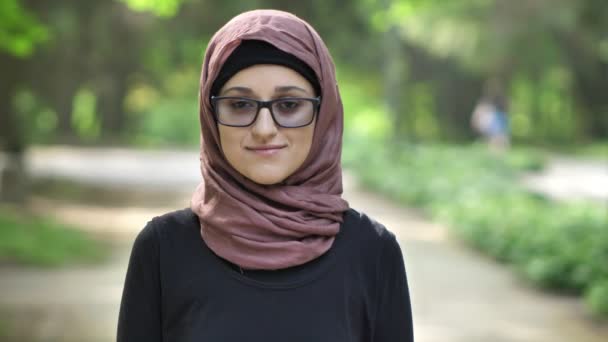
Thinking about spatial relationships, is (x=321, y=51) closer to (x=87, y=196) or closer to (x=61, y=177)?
(x=87, y=196)

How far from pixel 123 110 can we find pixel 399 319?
3086 cm

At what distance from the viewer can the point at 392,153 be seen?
800 inches

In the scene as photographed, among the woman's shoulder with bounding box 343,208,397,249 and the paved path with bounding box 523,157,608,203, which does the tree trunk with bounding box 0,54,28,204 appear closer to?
the paved path with bounding box 523,157,608,203

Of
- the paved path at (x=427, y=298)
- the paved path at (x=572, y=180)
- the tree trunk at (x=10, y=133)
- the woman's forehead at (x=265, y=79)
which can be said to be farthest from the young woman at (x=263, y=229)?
the paved path at (x=572, y=180)

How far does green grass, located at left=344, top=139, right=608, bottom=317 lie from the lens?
357 inches

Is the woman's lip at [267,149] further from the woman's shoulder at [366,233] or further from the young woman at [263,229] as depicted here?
the woman's shoulder at [366,233]

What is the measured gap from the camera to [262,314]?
198 centimetres

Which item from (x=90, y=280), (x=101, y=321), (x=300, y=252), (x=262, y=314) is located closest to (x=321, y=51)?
(x=300, y=252)

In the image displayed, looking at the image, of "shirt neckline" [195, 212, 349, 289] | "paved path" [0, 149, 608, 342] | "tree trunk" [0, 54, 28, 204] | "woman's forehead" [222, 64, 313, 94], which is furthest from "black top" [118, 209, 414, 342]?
"tree trunk" [0, 54, 28, 204]

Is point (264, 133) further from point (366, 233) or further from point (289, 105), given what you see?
point (366, 233)

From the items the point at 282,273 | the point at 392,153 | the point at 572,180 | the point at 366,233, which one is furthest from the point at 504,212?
the point at 282,273

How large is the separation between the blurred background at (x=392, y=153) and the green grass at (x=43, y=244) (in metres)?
0.03

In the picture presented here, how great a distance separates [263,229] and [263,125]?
21cm

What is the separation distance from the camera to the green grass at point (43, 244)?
31.2 feet
